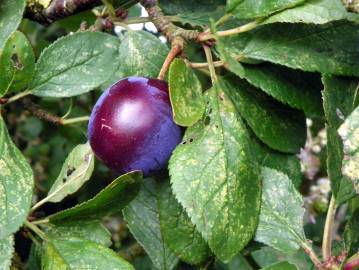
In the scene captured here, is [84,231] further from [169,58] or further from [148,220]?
[169,58]

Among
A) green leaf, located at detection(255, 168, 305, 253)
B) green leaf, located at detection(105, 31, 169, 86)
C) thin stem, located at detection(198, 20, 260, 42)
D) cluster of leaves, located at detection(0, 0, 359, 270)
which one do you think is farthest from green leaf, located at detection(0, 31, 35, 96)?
green leaf, located at detection(255, 168, 305, 253)

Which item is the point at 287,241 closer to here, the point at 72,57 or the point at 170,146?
the point at 170,146

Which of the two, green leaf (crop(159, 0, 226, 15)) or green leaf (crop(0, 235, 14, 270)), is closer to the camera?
green leaf (crop(0, 235, 14, 270))

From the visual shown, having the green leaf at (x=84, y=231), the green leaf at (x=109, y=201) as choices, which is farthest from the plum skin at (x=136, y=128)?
the green leaf at (x=84, y=231)

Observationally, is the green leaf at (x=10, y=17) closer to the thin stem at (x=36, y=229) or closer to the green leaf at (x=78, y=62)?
the green leaf at (x=78, y=62)

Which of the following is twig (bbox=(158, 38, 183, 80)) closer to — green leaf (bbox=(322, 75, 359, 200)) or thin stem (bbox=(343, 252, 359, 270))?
green leaf (bbox=(322, 75, 359, 200))

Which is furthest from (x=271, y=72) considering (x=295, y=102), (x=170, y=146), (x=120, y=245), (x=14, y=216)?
(x=120, y=245)
